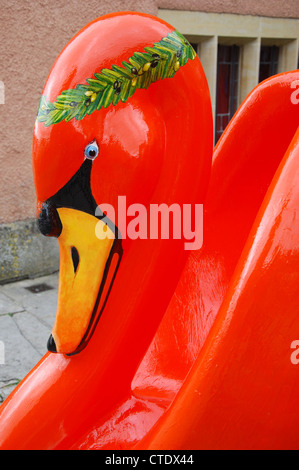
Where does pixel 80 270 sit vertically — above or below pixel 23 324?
above

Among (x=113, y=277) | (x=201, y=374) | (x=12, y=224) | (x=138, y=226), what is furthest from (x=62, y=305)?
(x=12, y=224)

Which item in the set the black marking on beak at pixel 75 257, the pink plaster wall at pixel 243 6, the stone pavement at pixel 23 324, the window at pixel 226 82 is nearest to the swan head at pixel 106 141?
the black marking on beak at pixel 75 257

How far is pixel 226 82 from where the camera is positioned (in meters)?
4.96

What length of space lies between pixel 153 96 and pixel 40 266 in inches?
128

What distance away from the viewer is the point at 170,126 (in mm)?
1107

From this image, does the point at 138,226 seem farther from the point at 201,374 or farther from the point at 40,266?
the point at 40,266

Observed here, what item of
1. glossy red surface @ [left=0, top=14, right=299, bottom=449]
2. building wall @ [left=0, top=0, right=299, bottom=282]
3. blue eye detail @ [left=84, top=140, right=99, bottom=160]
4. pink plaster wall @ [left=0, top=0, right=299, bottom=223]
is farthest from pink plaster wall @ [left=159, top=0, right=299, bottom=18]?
blue eye detail @ [left=84, top=140, right=99, bottom=160]

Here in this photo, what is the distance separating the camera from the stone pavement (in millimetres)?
2554

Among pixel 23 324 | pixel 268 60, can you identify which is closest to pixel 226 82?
pixel 268 60

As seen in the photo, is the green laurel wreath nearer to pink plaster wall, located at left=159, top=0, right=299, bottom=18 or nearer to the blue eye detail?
the blue eye detail

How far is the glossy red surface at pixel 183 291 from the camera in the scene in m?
0.92

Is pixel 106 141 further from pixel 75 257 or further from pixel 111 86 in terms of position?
pixel 75 257

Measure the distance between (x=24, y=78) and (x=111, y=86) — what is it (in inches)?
116

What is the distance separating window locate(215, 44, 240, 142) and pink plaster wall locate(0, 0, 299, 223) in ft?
3.80
